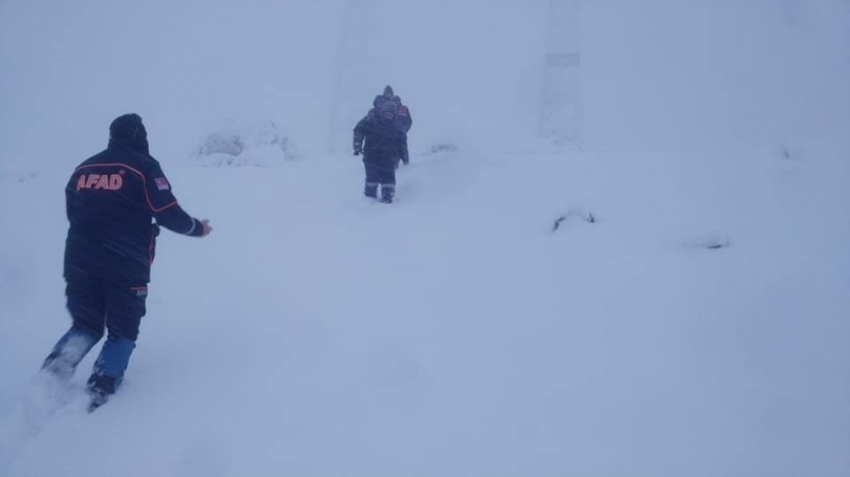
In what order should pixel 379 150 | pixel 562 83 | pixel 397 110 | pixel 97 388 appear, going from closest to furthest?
pixel 97 388
pixel 379 150
pixel 397 110
pixel 562 83

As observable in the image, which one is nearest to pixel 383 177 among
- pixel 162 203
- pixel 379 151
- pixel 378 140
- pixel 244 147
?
pixel 379 151

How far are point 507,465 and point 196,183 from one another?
6.53 m

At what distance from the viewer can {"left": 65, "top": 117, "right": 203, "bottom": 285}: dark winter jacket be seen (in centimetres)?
286

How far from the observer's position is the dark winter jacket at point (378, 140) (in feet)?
20.2

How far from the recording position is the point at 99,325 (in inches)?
114

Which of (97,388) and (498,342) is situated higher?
(498,342)

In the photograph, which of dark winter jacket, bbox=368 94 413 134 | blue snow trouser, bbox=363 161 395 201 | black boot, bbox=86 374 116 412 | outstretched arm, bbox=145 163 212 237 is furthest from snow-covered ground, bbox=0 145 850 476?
dark winter jacket, bbox=368 94 413 134

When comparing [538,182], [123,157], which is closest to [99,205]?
[123,157]

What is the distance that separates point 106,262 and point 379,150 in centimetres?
364

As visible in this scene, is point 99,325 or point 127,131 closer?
point 99,325

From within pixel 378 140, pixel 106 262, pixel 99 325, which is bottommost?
pixel 99 325

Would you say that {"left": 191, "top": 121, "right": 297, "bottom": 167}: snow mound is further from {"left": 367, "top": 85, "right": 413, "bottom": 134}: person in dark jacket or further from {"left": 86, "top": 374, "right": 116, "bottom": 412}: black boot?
{"left": 86, "top": 374, "right": 116, "bottom": 412}: black boot

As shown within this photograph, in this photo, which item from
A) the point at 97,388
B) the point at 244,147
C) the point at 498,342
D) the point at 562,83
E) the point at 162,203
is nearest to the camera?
the point at 97,388

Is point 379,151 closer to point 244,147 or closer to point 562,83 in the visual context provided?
point 244,147
